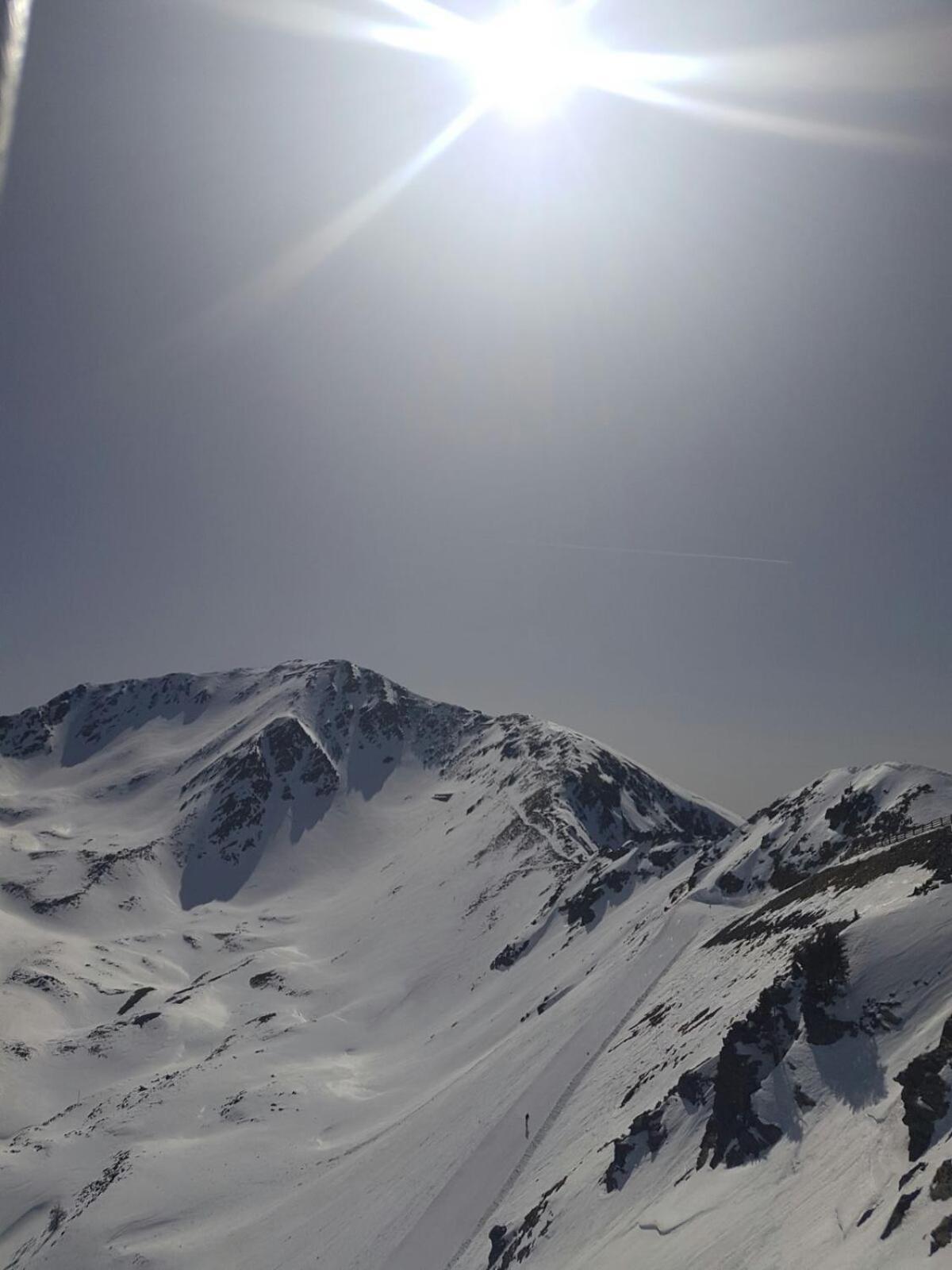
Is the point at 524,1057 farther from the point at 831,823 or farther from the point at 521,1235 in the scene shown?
the point at 831,823

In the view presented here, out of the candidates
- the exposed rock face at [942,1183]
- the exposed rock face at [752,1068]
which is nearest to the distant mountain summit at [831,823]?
the exposed rock face at [752,1068]

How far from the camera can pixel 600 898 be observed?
71.2 meters

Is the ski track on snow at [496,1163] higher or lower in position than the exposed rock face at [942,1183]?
lower

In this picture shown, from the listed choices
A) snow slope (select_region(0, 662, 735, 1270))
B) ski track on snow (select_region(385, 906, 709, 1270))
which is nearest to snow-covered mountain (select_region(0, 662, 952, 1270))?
ski track on snow (select_region(385, 906, 709, 1270))

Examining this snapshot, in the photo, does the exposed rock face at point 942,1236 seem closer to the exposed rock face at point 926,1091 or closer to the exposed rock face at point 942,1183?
the exposed rock face at point 942,1183

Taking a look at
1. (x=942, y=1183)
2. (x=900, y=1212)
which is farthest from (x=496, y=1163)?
(x=942, y=1183)

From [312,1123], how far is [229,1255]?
15.8 m

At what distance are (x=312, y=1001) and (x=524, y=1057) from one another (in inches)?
2192

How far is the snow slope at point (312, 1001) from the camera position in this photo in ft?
135

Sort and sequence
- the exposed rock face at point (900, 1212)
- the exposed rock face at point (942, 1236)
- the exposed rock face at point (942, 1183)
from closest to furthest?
the exposed rock face at point (942, 1236) < the exposed rock face at point (942, 1183) < the exposed rock face at point (900, 1212)

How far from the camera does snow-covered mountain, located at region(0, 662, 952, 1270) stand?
790 inches

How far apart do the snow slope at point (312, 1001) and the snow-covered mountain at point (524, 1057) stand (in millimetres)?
366

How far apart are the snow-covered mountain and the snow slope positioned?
366 mm

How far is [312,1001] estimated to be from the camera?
8850 cm
